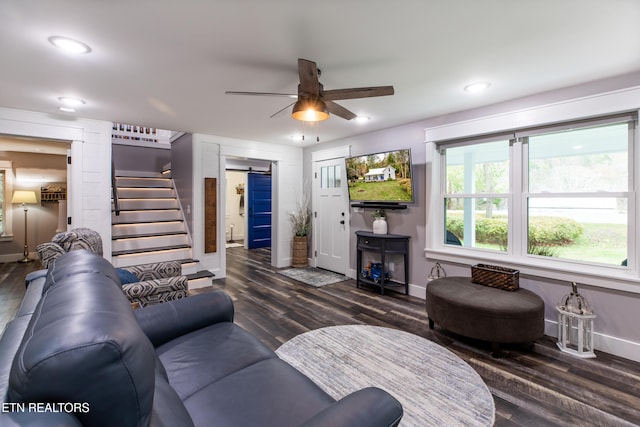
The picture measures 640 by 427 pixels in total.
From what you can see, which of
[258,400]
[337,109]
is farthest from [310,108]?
[258,400]

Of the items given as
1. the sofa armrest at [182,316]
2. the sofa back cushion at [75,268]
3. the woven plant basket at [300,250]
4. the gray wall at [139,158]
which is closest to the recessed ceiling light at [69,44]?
the sofa back cushion at [75,268]

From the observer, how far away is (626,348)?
2.55m

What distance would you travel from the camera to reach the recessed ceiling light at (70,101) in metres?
3.18

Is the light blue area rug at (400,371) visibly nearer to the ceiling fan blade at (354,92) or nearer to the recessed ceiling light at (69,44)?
Answer: the ceiling fan blade at (354,92)

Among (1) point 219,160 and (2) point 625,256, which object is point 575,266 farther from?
(1) point 219,160

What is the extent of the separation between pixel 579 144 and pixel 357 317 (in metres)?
2.82

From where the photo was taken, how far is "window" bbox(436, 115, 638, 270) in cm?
272

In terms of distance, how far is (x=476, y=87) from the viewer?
9.29 feet

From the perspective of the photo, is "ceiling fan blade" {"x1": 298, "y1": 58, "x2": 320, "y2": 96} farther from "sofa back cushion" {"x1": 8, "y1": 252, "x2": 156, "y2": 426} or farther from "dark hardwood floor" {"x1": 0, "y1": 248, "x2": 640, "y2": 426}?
"dark hardwood floor" {"x1": 0, "y1": 248, "x2": 640, "y2": 426}

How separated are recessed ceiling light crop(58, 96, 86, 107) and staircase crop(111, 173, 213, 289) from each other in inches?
64.8

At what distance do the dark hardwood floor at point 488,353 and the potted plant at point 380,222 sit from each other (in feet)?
2.92

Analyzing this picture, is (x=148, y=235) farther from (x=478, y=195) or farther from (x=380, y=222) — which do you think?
(x=478, y=195)

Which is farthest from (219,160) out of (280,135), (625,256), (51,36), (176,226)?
(625,256)

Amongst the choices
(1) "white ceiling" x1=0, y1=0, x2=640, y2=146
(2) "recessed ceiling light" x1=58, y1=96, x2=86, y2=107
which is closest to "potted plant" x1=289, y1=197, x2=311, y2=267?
(1) "white ceiling" x1=0, y1=0, x2=640, y2=146
